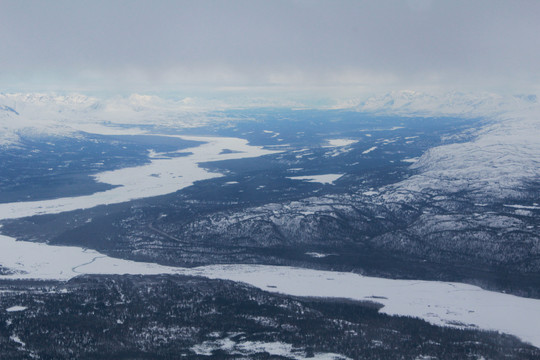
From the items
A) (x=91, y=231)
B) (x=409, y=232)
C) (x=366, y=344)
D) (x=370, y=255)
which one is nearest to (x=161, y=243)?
(x=91, y=231)

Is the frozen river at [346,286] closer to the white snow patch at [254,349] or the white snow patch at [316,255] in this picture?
the white snow patch at [316,255]

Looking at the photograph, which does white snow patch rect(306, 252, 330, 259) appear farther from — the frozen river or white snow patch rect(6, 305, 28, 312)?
white snow patch rect(6, 305, 28, 312)

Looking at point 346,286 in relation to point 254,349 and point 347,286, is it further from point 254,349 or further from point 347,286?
point 254,349

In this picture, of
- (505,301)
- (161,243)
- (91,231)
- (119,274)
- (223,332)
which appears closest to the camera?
(223,332)

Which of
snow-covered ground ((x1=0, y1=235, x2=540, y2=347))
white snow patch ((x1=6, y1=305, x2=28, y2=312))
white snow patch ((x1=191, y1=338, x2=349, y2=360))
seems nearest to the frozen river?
snow-covered ground ((x1=0, y1=235, x2=540, y2=347))

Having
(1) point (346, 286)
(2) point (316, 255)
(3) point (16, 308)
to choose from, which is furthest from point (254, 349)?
(2) point (316, 255)

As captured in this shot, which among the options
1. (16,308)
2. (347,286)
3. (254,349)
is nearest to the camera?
(254,349)

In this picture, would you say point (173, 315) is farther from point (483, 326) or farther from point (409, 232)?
point (409, 232)

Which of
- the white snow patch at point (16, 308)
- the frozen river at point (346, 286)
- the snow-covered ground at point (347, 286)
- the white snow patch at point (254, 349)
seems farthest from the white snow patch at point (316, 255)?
the white snow patch at point (16, 308)
